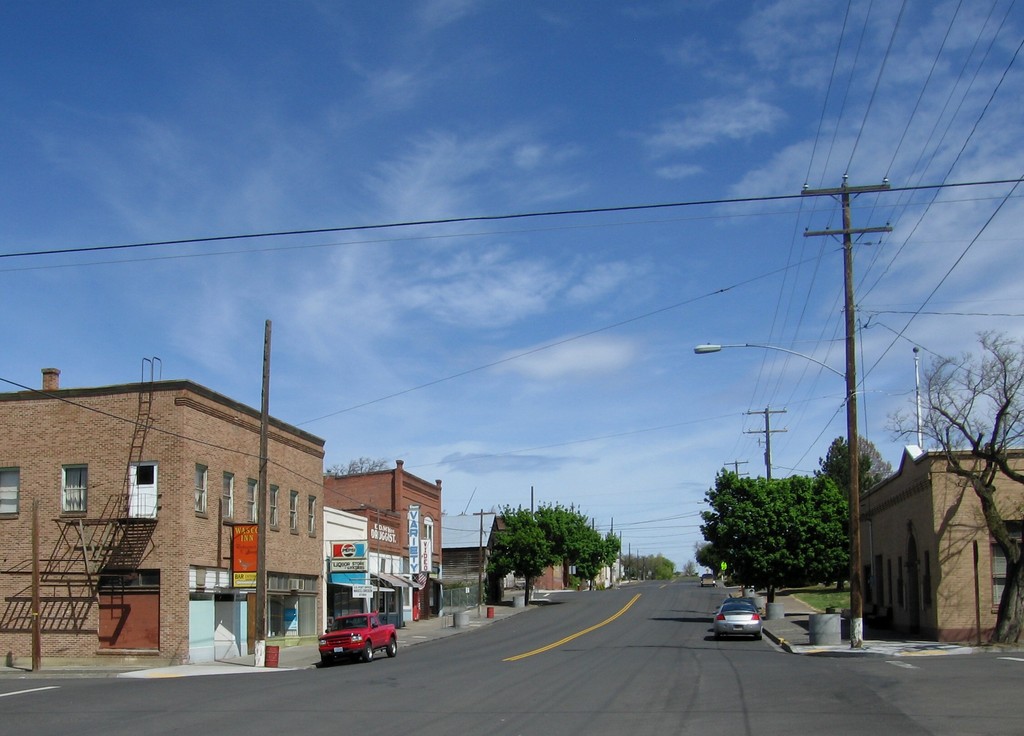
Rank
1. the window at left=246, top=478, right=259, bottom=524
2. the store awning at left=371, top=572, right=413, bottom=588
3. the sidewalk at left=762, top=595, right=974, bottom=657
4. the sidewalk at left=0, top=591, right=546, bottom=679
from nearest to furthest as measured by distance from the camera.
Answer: the sidewalk at left=0, top=591, right=546, bottom=679
the sidewalk at left=762, top=595, right=974, bottom=657
the window at left=246, top=478, right=259, bottom=524
the store awning at left=371, top=572, right=413, bottom=588

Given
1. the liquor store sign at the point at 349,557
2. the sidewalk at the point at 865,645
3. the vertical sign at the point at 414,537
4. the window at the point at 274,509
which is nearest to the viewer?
the sidewalk at the point at 865,645

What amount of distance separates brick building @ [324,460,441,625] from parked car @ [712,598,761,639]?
20.2m

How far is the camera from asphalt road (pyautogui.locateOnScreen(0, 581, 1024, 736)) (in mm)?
16234

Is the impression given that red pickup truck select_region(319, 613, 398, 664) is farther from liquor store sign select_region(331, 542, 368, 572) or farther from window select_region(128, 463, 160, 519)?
liquor store sign select_region(331, 542, 368, 572)

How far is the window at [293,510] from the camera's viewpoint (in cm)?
4334

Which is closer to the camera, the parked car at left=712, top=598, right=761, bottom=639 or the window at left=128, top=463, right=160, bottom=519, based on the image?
the window at left=128, top=463, right=160, bottom=519

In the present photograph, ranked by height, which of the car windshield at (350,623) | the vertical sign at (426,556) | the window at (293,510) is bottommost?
the car windshield at (350,623)

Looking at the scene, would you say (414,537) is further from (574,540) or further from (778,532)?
(574,540)

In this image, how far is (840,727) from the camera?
15.3 meters

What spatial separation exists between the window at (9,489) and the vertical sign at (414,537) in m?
26.9

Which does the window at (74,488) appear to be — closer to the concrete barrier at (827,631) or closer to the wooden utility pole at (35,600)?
the wooden utility pole at (35,600)

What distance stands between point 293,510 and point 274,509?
208 cm

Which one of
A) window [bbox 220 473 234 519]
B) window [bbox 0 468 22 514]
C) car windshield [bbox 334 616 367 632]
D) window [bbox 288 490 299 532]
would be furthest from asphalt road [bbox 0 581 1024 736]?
window [bbox 288 490 299 532]

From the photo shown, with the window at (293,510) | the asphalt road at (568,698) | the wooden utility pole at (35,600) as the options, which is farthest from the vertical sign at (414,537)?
the wooden utility pole at (35,600)
